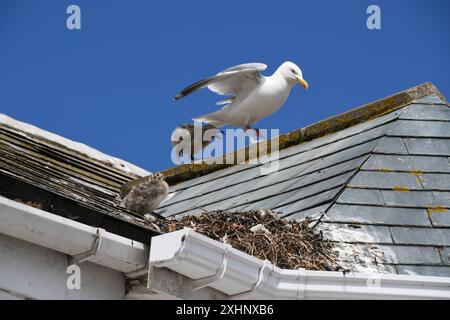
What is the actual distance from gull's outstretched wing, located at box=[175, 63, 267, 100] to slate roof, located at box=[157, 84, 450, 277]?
1062mm

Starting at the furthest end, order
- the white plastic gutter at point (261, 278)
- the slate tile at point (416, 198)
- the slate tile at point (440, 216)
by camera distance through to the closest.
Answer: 1. the slate tile at point (416, 198)
2. the slate tile at point (440, 216)
3. the white plastic gutter at point (261, 278)

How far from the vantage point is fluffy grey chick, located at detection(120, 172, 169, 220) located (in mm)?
6812

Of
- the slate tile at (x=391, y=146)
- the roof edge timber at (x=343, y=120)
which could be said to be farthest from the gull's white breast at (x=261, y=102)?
the slate tile at (x=391, y=146)

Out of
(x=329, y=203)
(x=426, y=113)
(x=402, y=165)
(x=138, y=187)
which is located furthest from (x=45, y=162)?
(x=426, y=113)

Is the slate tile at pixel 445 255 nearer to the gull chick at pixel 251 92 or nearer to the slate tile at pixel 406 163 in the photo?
the slate tile at pixel 406 163

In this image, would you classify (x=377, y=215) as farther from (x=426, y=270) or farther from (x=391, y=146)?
(x=391, y=146)

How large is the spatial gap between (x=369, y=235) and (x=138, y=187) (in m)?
1.87

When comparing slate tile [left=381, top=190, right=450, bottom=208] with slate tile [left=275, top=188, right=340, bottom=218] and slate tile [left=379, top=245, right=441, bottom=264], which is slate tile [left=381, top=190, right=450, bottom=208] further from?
slate tile [left=379, top=245, right=441, bottom=264]

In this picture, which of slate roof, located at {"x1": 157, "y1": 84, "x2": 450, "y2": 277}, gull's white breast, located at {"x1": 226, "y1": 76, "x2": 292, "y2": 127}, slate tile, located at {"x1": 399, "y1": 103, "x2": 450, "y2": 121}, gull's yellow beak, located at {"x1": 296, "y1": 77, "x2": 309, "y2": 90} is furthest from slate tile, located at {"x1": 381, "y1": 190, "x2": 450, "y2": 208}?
gull's yellow beak, located at {"x1": 296, "y1": 77, "x2": 309, "y2": 90}

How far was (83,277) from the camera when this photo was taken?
15.5ft

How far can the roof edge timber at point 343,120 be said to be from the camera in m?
8.00

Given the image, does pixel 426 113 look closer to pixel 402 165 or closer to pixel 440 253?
pixel 402 165

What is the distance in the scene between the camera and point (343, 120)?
27.7 ft
